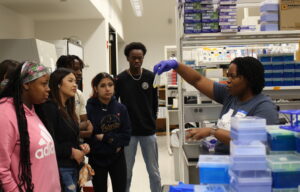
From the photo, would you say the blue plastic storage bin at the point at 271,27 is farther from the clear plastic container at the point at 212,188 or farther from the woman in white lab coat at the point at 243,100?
the clear plastic container at the point at 212,188

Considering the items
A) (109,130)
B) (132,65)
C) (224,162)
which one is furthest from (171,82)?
(224,162)

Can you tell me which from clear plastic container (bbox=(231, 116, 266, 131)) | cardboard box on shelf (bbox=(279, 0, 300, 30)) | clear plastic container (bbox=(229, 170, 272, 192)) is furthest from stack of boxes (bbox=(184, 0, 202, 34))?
clear plastic container (bbox=(229, 170, 272, 192))

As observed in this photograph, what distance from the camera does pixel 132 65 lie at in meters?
2.96

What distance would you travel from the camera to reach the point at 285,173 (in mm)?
845

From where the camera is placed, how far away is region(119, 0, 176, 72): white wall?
9477mm

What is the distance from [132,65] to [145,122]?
1.83 ft

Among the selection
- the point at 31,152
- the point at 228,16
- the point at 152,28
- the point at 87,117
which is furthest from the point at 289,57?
the point at 152,28

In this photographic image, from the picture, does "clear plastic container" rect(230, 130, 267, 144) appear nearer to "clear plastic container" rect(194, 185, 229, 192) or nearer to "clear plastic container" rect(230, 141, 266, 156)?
"clear plastic container" rect(230, 141, 266, 156)

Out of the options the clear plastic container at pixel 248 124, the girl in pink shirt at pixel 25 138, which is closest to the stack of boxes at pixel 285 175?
the clear plastic container at pixel 248 124

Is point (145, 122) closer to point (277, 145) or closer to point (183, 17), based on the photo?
point (183, 17)

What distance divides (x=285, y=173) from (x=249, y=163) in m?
0.12

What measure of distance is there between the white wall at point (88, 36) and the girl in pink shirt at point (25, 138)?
13.9 ft

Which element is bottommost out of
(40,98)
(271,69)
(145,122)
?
(145,122)

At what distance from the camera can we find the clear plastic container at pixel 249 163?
815mm
